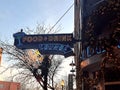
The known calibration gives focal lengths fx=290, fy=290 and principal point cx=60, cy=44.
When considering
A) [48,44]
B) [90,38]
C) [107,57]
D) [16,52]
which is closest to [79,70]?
[48,44]

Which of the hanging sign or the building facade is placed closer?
the building facade

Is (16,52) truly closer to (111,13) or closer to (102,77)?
(102,77)

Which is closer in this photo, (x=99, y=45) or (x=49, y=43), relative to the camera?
(x=99, y=45)

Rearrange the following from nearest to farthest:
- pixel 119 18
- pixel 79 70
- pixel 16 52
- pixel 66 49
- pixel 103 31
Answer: pixel 119 18 → pixel 103 31 → pixel 66 49 → pixel 79 70 → pixel 16 52

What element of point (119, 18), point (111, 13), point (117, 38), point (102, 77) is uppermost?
point (111, 13)

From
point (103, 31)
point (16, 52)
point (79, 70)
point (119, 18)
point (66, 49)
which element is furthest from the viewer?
point (16, 52)

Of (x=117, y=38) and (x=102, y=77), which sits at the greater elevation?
(x=117, y=38)

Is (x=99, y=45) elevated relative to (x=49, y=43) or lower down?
lower down

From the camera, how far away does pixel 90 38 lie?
9148 millimetres

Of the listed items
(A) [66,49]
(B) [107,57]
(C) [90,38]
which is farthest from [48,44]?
(B) [107,57]

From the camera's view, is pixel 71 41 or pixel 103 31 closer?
pixel 103 31

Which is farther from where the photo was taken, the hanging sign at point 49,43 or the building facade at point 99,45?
the hanging sign at point 49,43

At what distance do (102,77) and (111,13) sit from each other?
368 centimetres

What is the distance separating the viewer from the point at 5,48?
2308 cm
